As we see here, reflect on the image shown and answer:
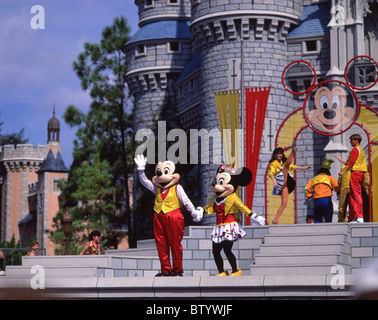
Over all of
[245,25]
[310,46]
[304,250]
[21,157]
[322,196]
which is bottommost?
[304,250]

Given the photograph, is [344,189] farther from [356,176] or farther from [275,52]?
[275,52]

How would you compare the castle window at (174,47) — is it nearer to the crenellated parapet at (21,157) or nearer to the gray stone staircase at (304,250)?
the gray stone staircase at (304,250)

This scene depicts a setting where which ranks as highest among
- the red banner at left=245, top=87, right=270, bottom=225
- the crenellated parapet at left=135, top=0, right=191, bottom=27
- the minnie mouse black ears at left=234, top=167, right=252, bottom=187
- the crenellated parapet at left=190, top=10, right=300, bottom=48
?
the crenellated parapet at left=135, top=0, right=191, bottom=27

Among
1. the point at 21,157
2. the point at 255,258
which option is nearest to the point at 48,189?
the point at 21,157

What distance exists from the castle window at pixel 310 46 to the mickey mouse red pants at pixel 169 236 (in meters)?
15.4

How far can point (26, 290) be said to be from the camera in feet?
29.9

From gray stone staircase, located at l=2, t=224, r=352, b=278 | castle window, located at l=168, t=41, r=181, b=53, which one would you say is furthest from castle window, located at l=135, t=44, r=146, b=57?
gray stone staircase, located at l=2, t=224, r=352, b=278

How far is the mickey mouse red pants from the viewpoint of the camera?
1122 cm

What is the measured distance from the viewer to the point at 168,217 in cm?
1123

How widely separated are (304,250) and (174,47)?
65.4 feet

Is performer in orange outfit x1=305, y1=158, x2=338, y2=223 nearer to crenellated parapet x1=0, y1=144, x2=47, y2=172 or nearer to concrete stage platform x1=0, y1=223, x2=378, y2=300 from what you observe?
concrete stage platform x1=0, y1=223, x2=378, y2=300

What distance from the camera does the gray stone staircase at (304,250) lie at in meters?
11.9

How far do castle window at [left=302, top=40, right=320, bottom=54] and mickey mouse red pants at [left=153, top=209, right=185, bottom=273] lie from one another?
15395mm
